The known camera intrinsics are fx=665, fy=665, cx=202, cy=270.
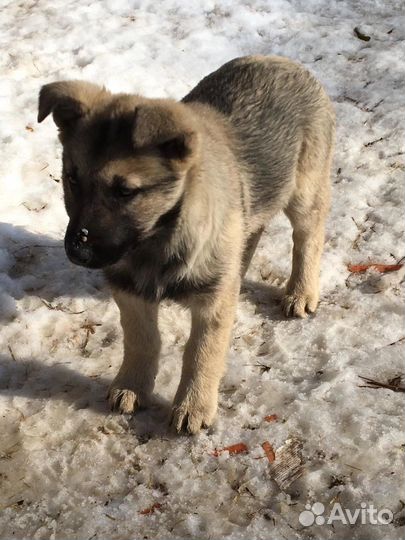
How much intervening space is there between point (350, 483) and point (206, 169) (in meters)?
1.72

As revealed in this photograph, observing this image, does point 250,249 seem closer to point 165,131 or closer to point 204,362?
point 204,362

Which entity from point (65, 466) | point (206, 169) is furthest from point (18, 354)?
point (206, 169)

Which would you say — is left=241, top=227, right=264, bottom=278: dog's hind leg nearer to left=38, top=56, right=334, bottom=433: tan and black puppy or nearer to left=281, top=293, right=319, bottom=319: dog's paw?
left=38, top=56, right=334, bottom=433: tan and black puppy

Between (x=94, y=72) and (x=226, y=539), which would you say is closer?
(x=226, y=539)

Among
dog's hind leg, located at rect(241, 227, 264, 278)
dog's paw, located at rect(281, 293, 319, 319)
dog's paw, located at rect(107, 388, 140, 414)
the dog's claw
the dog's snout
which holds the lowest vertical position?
dog's paw, located at rect(107, 388, 140, 414)

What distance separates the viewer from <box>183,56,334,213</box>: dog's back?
4051 mm

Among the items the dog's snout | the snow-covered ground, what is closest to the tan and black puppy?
the dog's snout

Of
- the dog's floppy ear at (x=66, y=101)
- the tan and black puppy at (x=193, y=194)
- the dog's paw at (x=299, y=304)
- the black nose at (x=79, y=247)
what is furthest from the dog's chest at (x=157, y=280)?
the dog's paw at (x=299, y=304)

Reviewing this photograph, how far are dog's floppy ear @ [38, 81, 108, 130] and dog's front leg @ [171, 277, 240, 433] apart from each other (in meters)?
A: 1.16

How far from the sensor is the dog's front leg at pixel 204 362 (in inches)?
144

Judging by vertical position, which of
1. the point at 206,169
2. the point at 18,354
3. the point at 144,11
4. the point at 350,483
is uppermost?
the point at 206,169

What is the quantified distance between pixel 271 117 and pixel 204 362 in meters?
1.59

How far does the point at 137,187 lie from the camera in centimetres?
295

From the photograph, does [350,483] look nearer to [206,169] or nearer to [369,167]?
[206,169]
